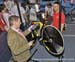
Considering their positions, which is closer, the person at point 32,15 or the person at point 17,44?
the person at point 17,44

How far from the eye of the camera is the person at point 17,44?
16.8 ft

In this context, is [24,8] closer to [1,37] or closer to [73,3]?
[1,37]

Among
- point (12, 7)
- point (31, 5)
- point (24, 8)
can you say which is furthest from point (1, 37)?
point (31, 5)

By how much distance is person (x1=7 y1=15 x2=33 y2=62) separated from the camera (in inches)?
201

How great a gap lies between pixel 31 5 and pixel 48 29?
6.32 metres

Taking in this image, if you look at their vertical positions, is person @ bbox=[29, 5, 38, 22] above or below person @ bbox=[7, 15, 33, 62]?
below

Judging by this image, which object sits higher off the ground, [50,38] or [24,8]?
[50,38]

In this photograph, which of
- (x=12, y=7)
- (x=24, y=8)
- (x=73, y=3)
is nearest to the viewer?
(x=12, y=7)

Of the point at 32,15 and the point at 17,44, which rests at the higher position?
the point at 17,44

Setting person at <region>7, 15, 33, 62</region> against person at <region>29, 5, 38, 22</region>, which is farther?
person at <region>29, 5, 38, 22</region>

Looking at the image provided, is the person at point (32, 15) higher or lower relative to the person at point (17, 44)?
lower

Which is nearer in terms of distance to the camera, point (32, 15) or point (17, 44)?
point (17, 44)

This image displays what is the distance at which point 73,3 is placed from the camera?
1870 centimetres

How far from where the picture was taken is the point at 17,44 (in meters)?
5.11
